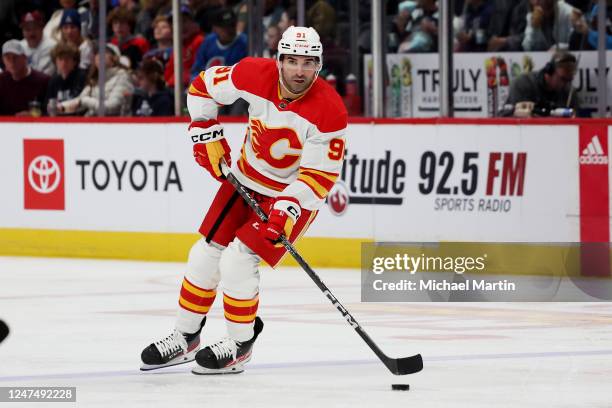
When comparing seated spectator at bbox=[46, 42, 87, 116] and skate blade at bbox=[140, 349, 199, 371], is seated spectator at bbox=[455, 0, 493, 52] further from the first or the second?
skate blade at bbox=[140, 349, 199, 371]

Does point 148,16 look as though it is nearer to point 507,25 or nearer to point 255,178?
point 507,25

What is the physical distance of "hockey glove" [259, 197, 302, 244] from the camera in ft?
21.1

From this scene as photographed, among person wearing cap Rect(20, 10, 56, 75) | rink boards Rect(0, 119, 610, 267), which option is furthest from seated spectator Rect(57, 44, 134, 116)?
person wearing cap Rect(20, 10, 56, 75)

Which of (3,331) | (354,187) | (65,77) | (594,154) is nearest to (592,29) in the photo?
(594,154)

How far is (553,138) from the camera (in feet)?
35.1

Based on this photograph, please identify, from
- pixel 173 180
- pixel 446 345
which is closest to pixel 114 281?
pixel 173 180

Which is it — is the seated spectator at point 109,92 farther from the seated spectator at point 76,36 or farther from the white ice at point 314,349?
the white ice at point 314,349

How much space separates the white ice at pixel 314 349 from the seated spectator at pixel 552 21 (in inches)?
79.0

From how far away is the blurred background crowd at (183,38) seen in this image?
10.7 metres

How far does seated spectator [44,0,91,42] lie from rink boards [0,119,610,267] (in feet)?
2.64

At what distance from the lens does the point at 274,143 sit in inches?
261

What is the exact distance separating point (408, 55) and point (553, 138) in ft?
4.26

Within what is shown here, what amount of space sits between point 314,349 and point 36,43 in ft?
21.2

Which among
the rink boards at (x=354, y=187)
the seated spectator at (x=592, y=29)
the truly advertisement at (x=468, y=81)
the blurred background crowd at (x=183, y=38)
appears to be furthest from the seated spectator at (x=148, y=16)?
the seated spectator at (x=592, y=29)
